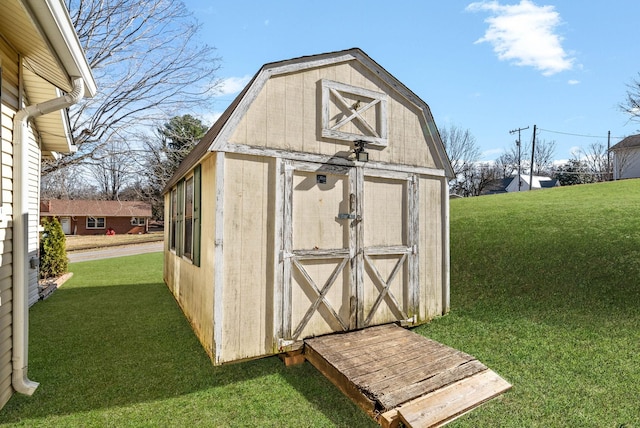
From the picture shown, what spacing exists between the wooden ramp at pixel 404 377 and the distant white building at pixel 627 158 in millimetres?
36900

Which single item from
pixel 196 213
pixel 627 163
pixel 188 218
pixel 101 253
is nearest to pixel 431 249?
pixel 196 213

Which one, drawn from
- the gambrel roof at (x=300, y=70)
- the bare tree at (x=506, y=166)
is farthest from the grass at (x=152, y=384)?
Result: the bare tree at (x=506, y=166)

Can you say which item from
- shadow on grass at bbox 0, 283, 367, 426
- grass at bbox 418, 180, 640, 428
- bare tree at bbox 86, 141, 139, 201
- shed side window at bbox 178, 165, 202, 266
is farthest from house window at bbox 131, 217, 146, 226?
grass at bbox 418, 180, 640, 428

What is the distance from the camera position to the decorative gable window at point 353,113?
5.02 meters

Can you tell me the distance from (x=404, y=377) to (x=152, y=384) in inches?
120

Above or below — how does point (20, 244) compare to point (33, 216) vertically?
below

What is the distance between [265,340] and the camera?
4.47 m

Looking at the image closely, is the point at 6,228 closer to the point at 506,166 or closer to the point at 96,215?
the point at 96,215

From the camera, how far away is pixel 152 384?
3977 millimetres

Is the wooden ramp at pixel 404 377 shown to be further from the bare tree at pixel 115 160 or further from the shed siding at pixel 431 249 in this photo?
the bare tree at pixel 115 160

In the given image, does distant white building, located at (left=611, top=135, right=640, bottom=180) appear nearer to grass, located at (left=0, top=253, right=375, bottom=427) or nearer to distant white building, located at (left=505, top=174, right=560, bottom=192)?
distant white building, located at (left=505, top=174, right=560, bottom=192)

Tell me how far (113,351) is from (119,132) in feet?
38.4

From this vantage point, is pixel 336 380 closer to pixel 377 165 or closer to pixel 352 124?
pixel 377 165

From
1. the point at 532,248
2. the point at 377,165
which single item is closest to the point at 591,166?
the point at 532,248
